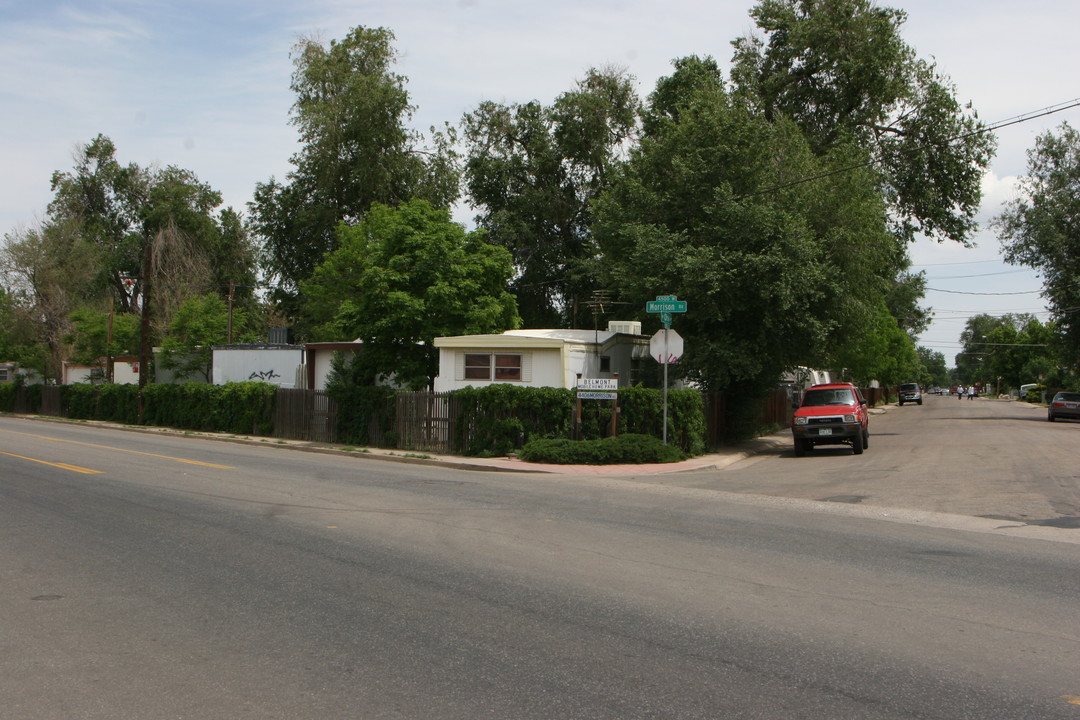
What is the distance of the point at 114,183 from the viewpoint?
71.8 metres

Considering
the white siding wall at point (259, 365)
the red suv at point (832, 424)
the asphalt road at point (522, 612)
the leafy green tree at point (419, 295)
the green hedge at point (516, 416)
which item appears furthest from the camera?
the white siding wall at point (259, 365)

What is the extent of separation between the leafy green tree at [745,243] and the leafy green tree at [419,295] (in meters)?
4.12

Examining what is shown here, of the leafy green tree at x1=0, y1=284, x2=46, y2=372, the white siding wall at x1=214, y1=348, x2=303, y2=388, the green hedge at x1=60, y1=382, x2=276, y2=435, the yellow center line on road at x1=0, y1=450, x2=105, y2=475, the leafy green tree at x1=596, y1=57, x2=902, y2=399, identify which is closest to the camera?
the yellow center line on road at x1=0, y1=450, x2=105, y2=475

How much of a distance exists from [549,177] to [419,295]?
2613 centimetres

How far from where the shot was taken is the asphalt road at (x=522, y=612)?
504 centimetres

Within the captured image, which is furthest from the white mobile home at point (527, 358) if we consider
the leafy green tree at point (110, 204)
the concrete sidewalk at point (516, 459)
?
the leafy green tree at point (110, 204)

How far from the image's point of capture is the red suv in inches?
914

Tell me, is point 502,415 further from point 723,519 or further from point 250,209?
point 250,209

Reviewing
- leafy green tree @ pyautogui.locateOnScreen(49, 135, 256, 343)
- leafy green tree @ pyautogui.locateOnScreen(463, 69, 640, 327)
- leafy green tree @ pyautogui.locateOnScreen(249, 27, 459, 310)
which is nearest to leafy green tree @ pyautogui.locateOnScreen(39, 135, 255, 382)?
leafy green tree @ pyautogui.locateOnScreen(49, 135, 256, 343)

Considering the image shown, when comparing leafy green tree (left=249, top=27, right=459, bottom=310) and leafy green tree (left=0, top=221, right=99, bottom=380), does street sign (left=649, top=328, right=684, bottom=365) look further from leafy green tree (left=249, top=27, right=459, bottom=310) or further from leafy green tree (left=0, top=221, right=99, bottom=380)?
leafy green tree (left=0, top=221, right=99, bottom=380)

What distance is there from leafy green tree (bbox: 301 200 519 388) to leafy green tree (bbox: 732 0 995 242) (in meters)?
17.4

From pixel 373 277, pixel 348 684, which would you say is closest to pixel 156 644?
pixel 348 684

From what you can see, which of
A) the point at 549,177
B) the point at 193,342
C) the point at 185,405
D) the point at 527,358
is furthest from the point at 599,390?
the point at 549,177

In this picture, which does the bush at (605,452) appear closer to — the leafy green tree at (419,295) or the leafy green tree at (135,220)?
the leafy green tree at (419,295)
